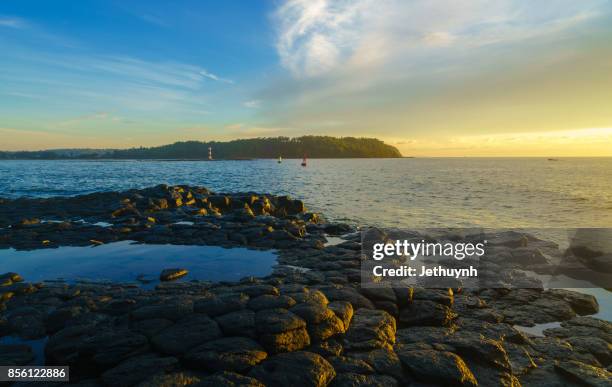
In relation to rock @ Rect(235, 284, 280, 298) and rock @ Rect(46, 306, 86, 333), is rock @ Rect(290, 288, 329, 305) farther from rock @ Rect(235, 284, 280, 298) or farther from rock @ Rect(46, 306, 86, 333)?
rock @ Rect(46, 306, 86, 333)

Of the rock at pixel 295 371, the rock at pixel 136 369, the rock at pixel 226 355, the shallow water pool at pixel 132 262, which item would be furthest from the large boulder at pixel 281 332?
the shallow water pool at pixel 132 262

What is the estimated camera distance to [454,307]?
10922 millimetres

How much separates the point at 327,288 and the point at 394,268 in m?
5.39

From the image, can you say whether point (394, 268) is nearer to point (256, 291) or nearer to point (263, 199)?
point (256, 291)

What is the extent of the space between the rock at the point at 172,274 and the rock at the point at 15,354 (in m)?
5.32

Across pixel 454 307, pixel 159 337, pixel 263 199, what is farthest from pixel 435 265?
pixel 263 199

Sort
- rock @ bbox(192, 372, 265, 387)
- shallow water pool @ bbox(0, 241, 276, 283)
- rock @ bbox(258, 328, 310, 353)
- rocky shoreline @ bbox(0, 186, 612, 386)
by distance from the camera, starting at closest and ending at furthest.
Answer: rock @ bbox(192, 372, 265, 387)
rocky shoreline @ bbox(0, 186, 612, 386)
rock @ bbox(258, 328, 310, 353)
shallow water pool @ bbox(0, 241, 276, 283)

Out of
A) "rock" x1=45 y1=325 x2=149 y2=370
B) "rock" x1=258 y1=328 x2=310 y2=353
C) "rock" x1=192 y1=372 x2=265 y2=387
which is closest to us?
"rock" x1=192 y1=372 x2=265 y2=387

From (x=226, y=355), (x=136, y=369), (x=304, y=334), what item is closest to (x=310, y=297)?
(x=304, y=334)

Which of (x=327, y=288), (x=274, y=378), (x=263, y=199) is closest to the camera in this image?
(x=274, y=378)

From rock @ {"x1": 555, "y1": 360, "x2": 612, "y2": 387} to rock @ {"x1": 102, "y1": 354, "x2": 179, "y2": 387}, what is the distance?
26.0 ft

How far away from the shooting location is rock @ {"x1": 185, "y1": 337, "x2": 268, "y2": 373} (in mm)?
6719

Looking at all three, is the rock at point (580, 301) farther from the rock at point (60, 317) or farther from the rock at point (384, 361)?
the rock at point (60, 317)

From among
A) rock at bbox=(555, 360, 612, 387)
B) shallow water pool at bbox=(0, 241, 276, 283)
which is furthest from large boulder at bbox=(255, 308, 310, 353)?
shallow water pool at bbox=(0, 241, 276, 283)
